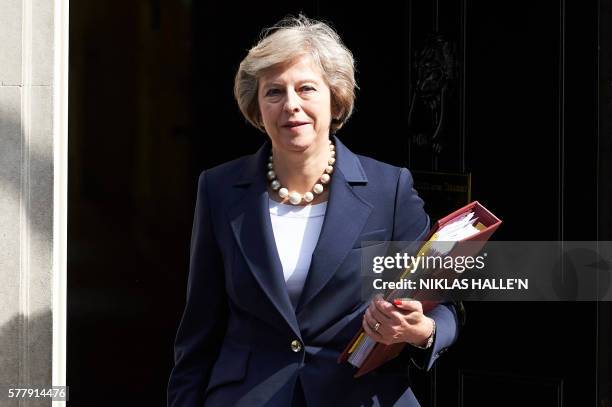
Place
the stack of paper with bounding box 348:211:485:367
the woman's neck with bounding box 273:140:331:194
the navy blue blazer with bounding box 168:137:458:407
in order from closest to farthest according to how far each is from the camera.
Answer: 1. the stack of paper with bounding box 348:211:485:367
2. the navy blue blazer with bounding box 168:137:458:407
3. the woman's neck with bounding box 273:140:331:194

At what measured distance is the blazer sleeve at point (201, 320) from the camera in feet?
9.18

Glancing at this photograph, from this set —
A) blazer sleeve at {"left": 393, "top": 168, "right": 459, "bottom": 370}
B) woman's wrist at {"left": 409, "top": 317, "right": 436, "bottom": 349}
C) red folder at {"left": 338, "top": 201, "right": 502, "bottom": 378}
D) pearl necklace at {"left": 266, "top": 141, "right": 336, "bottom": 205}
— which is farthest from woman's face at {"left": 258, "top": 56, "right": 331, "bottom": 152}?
woman's wrist at {"left": 409, "top": 317, "right": 436, "bottom": 349}

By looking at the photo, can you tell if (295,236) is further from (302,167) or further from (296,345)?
(296,345)

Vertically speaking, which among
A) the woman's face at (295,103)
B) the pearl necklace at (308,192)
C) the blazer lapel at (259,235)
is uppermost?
the woman's face at (295,103)

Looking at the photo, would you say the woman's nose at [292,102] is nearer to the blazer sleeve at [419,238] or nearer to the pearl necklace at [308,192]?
the pearl necklace at [308,192]

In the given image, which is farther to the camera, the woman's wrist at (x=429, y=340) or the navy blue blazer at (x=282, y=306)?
the navy blue blazer at (x=282, y=306)

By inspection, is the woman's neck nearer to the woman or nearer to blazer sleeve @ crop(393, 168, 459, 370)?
the woman

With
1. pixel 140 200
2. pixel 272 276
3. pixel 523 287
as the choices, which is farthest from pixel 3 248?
pixel 523 287

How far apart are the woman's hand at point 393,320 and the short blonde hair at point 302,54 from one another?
63cm

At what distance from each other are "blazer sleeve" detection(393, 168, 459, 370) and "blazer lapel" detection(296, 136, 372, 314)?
0.09 m

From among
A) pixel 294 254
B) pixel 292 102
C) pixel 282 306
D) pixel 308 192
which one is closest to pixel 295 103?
pixel 292 102

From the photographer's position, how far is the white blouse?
107 inches

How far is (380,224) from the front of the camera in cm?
273

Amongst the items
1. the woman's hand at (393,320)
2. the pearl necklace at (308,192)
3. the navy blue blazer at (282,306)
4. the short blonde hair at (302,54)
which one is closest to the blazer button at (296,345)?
the navy blue blazer at (282,306)
